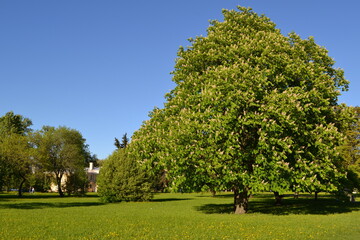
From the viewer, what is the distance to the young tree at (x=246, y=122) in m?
24.2

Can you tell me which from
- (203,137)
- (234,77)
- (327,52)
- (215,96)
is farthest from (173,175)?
(327,52)

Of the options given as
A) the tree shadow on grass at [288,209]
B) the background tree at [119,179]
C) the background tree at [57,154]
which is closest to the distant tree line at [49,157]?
the background tree at [57,154]

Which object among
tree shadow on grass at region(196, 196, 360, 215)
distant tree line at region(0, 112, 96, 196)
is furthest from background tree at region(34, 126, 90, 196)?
tree shadow on grass at region(196, 196, 360, 215)

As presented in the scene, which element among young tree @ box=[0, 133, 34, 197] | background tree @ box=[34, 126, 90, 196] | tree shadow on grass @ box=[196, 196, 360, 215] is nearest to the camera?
tree shadow on grass @ box=[196, 196, 360, 215]

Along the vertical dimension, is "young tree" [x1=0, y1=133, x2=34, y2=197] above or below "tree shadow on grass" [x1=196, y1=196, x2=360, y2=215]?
above

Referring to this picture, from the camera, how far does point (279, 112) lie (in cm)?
2442

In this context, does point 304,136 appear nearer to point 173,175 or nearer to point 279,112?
point 279,112

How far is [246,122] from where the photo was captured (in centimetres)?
2366

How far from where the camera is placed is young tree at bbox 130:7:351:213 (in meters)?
24.2

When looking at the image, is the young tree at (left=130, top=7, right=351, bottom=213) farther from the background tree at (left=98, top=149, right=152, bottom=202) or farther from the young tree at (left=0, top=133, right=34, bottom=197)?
the young tree at (left=0, top=133, right=34, bottom=197)

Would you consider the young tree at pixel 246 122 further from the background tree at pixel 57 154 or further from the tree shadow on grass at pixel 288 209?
the background tree at pixel 57 154

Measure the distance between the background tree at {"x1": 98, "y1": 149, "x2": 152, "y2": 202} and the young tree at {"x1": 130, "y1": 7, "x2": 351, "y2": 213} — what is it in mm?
20438

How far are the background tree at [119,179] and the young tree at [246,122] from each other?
2044 cm

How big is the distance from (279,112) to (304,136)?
4.17 m
